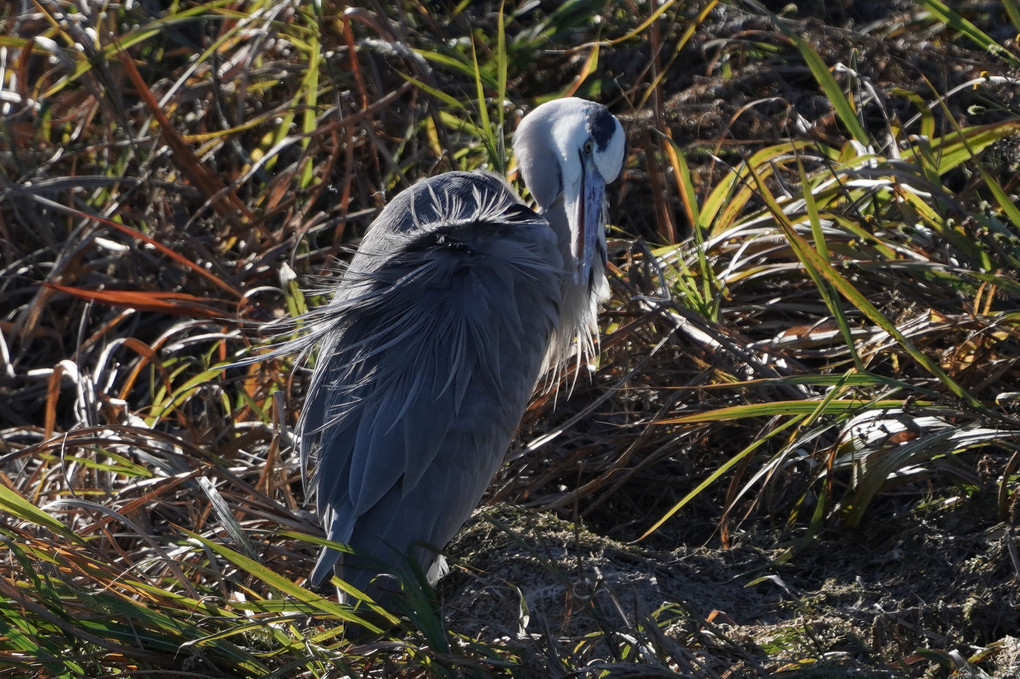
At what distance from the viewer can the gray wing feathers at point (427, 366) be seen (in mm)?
2203

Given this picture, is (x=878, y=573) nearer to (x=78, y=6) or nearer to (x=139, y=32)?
(x=139, y=32)

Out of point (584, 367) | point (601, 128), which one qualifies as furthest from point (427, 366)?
point (601, 128)

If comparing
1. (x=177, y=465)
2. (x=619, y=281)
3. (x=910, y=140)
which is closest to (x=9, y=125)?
(x=177, y=465)

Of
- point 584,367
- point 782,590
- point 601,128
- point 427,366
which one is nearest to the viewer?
point 782,590

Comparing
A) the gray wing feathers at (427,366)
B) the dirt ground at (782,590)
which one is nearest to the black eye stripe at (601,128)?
the gray wing feathers at (427,366)

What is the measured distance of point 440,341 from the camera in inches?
93.0

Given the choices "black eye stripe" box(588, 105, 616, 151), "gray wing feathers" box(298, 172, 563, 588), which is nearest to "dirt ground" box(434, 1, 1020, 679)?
"gray wing feathers" box(298, 172, 563, 588)

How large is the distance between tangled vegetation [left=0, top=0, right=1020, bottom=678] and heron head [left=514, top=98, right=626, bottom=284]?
0.51 ft

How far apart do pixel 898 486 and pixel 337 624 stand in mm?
1249

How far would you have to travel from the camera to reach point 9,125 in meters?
3.96

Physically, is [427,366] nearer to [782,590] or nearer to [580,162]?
[580,162]

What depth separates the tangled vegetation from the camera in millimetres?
1955

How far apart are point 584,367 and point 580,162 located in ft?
1.85

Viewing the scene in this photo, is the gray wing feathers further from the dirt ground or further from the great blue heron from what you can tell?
the dirt ground
